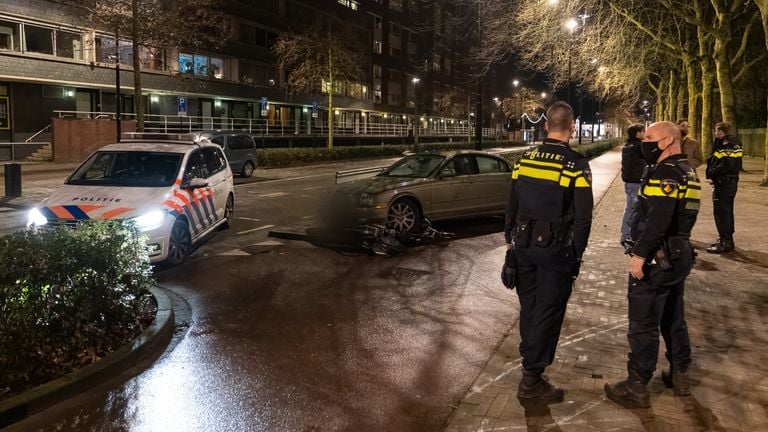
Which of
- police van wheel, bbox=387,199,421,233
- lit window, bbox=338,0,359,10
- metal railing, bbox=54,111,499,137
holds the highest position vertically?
lit window, bbox=338,0,359,10

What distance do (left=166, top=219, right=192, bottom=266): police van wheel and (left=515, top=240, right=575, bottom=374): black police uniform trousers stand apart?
534cm

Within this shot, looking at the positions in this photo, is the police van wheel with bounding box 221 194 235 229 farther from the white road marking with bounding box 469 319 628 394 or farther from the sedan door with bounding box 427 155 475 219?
the white road marking with bounding box 469 319 628 394

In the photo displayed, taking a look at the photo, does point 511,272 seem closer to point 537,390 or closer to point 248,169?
point 537,390

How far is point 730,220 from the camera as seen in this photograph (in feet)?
30.2

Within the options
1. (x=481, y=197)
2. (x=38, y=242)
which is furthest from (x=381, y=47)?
(x=38, y=242)

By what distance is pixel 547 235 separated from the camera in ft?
13.3

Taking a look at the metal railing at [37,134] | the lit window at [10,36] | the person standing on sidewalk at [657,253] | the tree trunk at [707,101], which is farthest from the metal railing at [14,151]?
the person standing on sidewalk at [657,253]

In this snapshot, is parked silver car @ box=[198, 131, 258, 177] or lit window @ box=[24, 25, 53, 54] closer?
parked silver car @ box=[198, 131, 258, 177]

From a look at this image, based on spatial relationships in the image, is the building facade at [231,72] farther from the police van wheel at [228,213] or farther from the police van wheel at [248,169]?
the police van wheel at [228,213]

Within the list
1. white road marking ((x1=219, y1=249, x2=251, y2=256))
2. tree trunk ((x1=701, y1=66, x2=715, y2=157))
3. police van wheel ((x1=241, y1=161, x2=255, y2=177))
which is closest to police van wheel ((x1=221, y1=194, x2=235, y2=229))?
white road marking ((x1=219, y1=249, x2=251, y2=256))

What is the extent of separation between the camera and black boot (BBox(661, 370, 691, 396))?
4.39m

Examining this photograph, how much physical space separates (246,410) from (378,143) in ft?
190

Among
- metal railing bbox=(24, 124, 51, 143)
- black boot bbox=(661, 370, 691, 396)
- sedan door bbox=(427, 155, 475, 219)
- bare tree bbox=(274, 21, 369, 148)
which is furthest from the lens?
bare tree bbox=(274, 21, 369, 148)

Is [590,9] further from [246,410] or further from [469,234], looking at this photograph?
[246,410]
